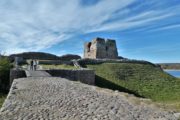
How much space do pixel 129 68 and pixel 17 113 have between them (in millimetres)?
23552

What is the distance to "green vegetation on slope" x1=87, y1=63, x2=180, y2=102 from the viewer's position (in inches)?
888

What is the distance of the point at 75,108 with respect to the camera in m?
7.52

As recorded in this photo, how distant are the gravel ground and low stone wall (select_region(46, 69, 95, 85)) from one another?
11.1 m

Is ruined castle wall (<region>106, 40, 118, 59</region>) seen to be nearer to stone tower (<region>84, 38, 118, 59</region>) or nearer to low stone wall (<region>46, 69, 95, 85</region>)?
stone tower (<region>84, 38, 118, 59</region>)

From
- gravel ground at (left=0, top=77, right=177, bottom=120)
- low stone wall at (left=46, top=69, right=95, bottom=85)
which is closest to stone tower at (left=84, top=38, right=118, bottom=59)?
low stone wall at (left=46, top=69, right=95, bottom=85)

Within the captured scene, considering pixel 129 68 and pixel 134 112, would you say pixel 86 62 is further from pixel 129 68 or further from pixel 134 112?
pixel 134 112

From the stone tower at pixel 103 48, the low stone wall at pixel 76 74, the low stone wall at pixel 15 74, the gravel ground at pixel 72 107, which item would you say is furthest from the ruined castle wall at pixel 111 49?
the gravel ground at pixel 72 107

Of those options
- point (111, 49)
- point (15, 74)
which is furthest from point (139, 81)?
point (111, 49)

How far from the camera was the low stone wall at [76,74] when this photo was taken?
2109 centimetres

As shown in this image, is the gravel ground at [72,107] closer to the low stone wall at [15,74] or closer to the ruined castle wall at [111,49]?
the low stone wall at [15,74]

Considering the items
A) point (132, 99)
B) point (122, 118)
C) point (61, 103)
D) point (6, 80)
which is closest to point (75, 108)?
point (61, 103)

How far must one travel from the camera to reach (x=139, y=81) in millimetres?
25516

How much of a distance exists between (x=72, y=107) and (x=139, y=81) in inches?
726

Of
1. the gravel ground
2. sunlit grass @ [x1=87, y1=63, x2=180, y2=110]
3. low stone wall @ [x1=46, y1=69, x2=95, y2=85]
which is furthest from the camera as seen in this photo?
sunlit grass @ [x1=87, y1=63, x2=180, y2=110]
